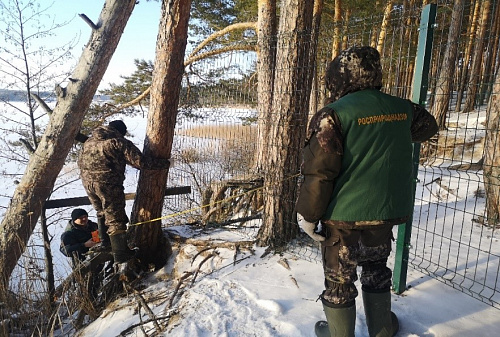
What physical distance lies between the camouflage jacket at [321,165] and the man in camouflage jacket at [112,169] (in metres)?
2.59

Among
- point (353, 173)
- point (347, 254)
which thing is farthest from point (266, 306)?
point (353, 173)

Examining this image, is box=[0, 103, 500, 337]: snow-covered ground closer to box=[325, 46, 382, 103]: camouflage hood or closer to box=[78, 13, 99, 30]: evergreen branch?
box=[325, 46, 382, 103]: camouflage hood

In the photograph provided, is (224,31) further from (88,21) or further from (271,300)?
(271,300)

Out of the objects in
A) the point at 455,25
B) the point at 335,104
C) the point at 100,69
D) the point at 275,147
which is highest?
the point at 455,25

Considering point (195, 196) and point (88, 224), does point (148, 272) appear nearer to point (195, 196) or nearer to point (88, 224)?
point (88, 224)

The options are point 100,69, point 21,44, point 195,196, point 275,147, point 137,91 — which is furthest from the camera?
point 137,91

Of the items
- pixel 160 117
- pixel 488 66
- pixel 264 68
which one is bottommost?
pixel 160 117

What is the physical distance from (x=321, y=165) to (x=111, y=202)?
313 centimetres

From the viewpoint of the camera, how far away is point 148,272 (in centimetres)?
417

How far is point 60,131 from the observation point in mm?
4441

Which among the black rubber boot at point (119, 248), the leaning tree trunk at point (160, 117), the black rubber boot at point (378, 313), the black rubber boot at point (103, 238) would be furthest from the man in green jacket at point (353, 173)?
the black rubber boot at point (103, 238)

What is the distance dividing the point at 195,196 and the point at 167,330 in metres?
6.00

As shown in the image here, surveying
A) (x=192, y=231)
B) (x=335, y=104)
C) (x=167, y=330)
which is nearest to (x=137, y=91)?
(x=192, y=231)

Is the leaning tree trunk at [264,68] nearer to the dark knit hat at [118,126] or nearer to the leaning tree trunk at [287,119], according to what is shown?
the leaning tree trunk at [287,119]
